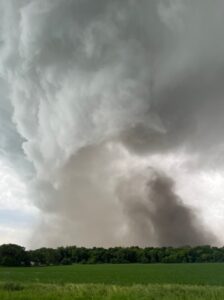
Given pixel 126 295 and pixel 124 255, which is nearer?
pixel 126 295

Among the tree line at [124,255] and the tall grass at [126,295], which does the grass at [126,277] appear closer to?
the tall grass at [126,295]

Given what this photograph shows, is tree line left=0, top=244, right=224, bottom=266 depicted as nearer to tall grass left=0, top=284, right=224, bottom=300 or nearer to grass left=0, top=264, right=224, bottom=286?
grass left=0, top=264, right=224, bottom=286

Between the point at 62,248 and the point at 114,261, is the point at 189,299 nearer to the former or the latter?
the point at 114,261

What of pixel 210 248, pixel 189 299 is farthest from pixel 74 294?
pixel 210 248

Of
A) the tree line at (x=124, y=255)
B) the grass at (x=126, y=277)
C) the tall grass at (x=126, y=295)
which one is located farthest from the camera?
the tree line at (x=124, y=255)

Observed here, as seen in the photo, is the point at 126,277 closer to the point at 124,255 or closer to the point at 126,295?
the point at 126,295

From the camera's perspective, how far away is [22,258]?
13288 cm

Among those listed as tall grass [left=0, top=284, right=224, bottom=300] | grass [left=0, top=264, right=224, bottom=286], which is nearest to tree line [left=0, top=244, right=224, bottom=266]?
grass [left=0, top=264, right=224, bottom=286]

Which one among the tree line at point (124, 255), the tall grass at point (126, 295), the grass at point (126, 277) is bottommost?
the tall grass at point (126, 295)

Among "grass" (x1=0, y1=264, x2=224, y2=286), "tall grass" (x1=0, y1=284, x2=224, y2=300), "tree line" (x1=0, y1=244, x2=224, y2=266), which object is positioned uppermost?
"tree line" (x1=0, y1=244, x2=224, y2=266)

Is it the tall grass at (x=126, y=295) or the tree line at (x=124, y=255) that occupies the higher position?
the tree line at (x=124, y=255)

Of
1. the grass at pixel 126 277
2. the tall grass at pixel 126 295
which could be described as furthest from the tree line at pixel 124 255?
the tall grass at pixel 126 295

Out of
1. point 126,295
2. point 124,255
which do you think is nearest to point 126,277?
point 126,295

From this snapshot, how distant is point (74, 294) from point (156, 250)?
142m
